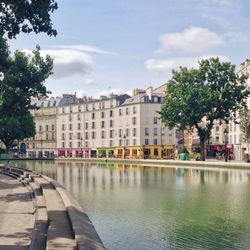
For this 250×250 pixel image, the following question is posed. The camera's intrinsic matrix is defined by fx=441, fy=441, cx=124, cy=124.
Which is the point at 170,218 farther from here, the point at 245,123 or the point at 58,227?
the point at 245,123

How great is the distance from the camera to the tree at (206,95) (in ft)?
242

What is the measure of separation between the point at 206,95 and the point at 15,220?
58.9 m

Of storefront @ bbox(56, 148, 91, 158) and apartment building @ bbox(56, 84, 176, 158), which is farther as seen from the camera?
storefront @ bbox(56, 148, 91, 158)

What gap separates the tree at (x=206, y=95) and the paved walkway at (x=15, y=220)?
51.0 metres

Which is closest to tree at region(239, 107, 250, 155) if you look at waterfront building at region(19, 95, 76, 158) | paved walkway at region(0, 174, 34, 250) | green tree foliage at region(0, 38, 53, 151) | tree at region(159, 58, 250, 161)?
tree at region(159, 58, 250, 161)

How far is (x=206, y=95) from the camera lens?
7288cm

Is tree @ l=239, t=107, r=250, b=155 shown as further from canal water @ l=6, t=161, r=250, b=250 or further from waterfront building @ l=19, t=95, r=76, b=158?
waterfront building @ l=19, t=95, r=76, b=158

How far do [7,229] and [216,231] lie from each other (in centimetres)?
784

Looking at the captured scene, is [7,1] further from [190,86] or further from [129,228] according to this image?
[190,86]

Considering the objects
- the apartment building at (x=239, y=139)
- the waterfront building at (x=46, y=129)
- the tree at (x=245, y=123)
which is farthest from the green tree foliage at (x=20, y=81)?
the waterfront building at (x=46, y=129)

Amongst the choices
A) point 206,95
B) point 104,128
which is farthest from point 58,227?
point 104,128

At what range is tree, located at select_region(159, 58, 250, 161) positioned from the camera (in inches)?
2901

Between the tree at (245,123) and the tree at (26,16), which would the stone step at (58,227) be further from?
the tree at (245,123)

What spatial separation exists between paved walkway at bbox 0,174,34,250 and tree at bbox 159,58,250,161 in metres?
51.0
